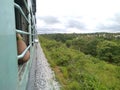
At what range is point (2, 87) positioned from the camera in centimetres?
88

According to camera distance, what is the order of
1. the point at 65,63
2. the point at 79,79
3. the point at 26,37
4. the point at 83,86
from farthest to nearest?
1. the point at 65,63
2. the point at 79,79
3. the point at 83,86
4. the point at 26,37

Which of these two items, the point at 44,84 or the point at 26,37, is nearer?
the point at 26,37

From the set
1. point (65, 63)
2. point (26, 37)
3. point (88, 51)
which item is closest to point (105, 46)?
point (88, 51)

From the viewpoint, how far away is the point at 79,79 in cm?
734

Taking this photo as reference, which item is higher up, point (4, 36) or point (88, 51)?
point (4, 36)

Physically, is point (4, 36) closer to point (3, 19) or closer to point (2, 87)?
point (3, 19)

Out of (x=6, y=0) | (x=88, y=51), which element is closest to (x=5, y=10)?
(x=6, y=0)

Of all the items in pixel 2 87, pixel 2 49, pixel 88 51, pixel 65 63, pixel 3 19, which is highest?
pixel 3 19

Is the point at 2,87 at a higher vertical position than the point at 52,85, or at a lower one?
higher

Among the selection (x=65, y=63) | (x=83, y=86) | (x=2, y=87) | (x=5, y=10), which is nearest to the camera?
(x=2, y=87)

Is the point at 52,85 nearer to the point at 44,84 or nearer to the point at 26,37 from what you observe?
the point at 44,84

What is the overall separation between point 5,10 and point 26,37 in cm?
257

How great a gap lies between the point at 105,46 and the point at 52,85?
45.8 metres

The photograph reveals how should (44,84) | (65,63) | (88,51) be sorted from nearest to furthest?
(44,84), (65,63), (88,51)
